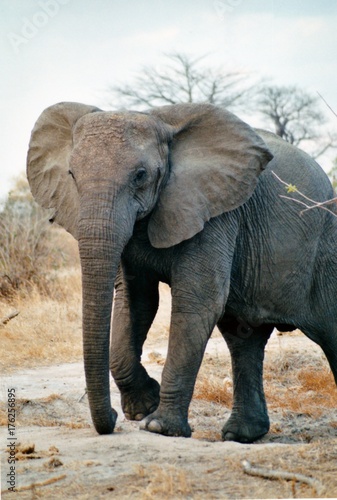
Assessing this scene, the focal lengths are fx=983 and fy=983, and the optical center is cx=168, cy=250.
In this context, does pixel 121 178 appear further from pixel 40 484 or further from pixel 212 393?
pixel 212 393

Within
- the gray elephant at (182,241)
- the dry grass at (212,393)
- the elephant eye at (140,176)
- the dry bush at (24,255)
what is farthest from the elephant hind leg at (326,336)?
the dry bush at (24,255)

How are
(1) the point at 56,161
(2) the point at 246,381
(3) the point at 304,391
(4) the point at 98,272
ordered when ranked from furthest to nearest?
(3) the point at 304,391 < (2) the point at 246,381 < (1) the point at 56,161 < (4) the point at 98,272

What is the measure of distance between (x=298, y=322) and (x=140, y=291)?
1105 mm

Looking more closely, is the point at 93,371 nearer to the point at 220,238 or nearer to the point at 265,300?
the point at 220,238

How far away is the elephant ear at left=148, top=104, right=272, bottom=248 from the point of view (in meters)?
5.04

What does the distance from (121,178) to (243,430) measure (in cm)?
205

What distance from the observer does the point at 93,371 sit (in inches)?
181

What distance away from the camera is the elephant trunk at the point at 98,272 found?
454 cm

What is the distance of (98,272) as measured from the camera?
4539 mm

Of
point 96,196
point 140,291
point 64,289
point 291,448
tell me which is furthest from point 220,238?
point 64,289

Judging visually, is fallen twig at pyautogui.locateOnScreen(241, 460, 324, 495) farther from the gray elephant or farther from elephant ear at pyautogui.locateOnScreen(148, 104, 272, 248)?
elephant ear at pyautogui.locateOnScreen(148, 104, 272, 248)

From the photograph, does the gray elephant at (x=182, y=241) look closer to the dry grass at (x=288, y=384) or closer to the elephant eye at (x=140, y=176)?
the elephant eye at (x=140, y=176)

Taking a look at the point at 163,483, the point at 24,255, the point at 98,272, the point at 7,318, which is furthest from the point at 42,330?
the point at 163,483

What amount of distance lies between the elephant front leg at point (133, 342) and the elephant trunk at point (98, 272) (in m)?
0.66
